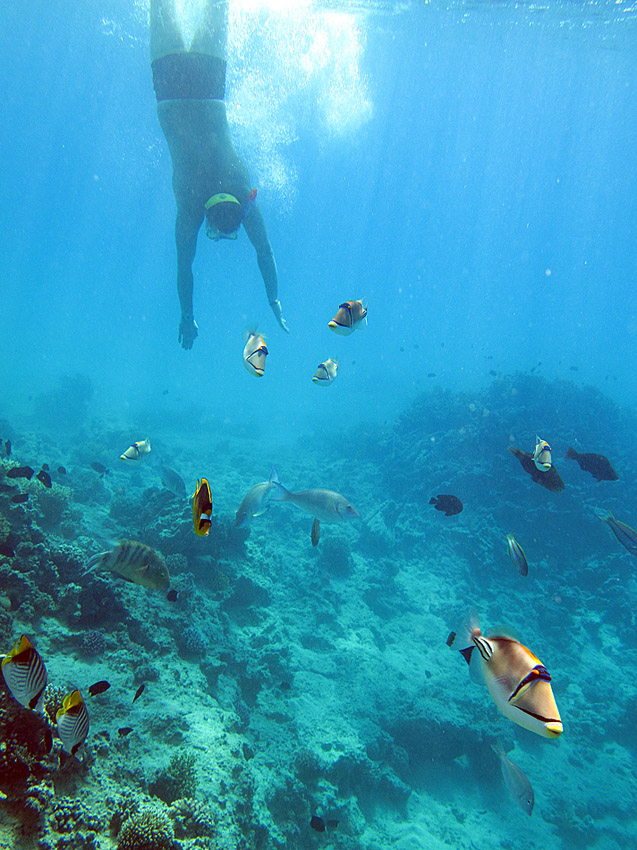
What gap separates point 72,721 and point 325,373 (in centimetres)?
365

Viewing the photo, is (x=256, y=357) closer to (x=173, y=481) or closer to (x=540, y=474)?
(x=540, y=474)

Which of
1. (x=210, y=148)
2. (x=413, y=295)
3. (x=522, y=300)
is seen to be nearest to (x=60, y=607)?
(x=210, y=148)

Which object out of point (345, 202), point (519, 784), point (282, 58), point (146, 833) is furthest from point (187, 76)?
point (345, 202)

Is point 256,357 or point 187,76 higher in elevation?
point 187,76

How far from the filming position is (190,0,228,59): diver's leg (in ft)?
26.6

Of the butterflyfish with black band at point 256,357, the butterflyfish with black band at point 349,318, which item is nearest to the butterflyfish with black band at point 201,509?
the butterflyfish with black band at point 256,357

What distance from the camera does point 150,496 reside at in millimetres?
9219

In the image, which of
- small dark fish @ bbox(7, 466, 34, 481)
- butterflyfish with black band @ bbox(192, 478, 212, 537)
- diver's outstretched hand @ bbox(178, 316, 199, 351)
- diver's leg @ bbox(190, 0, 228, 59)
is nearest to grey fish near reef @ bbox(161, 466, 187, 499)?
diver's outstretched hand @ bbox(178, 316, 199, 351)

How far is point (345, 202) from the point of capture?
4254 inches

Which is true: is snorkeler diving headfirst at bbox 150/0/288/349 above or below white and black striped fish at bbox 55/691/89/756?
above

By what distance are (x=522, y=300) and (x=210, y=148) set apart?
632 feet

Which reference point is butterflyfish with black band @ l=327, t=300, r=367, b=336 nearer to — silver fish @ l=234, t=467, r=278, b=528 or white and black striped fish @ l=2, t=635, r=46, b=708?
silver fish @ l=234, t=467, r=278, b=528

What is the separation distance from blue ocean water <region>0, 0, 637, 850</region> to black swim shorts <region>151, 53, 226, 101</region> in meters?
7.56

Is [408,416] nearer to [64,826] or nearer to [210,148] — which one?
[210,148]
